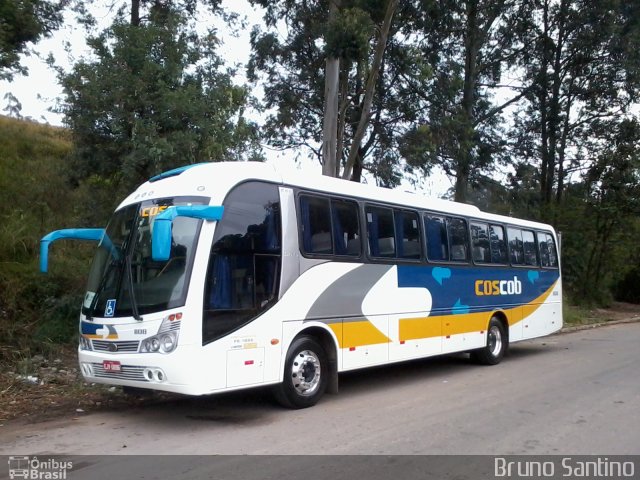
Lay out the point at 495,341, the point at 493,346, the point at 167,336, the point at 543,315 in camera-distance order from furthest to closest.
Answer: the point at 543,315 → the point at 495,341 → the point at 493,346 → the point at 167,336

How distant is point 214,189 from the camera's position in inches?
306

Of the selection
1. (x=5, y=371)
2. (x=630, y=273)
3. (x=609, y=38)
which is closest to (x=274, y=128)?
(x=5, y=371)

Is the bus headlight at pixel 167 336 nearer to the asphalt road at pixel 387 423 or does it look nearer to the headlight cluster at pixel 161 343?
the headlight cluster at pixel 161 343

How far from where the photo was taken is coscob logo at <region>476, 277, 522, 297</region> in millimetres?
12648

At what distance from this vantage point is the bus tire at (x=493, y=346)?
511 inches

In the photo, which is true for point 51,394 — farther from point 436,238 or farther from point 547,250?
point 547,250

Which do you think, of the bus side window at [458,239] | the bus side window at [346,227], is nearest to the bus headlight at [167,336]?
the bus side window at [346,227]

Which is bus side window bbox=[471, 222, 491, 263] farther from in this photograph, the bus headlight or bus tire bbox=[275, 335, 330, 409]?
the bus headlight

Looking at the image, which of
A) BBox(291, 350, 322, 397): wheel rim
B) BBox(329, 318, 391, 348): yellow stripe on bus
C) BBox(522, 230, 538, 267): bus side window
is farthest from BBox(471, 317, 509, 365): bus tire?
BBox(291, 350, 322, 397): wheel rim

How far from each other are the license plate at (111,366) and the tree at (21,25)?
687cm

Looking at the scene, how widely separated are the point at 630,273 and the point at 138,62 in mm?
28862

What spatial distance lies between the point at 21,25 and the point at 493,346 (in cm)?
1174

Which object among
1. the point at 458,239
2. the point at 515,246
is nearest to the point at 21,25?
the point at 458,239

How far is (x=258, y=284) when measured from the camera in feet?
26.4
